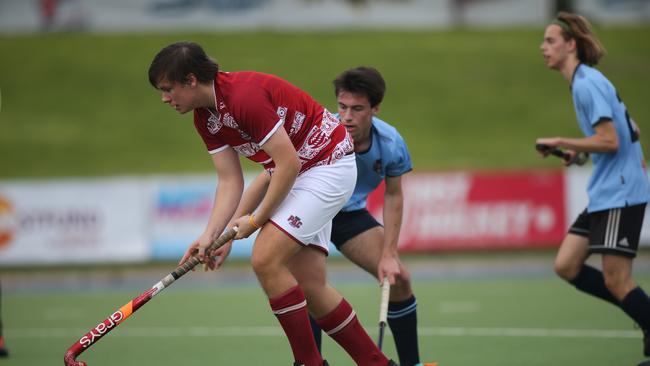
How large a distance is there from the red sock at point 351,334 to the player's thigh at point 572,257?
4.79 feet

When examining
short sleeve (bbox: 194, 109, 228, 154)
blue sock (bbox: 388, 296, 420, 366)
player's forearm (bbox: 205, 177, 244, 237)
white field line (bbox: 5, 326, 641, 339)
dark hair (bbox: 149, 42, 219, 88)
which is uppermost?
dark hair (bbox: 149, 42, 219, 88)

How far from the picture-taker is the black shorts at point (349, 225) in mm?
5926

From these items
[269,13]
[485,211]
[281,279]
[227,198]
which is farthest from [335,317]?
[269,13]

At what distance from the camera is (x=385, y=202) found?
5762 millimetres

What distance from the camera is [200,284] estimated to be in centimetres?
1235

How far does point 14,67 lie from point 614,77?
15.6 metres

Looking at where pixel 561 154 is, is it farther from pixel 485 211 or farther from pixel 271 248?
pixel 485 211

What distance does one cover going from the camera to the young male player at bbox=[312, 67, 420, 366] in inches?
220

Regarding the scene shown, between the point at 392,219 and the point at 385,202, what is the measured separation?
116mm

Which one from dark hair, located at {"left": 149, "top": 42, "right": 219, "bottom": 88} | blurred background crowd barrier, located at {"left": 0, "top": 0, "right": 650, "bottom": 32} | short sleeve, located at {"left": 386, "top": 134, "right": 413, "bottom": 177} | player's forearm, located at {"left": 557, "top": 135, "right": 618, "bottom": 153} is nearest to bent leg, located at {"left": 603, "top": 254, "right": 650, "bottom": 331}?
player's forearm, located at {"left": 557, "top": 135, "right": 618, "bottom": 153}

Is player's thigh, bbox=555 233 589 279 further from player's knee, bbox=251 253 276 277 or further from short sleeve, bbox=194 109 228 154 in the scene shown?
short sleeve, bbox=194 109 228 154

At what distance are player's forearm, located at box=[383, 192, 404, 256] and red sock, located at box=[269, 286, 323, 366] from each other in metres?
0.80

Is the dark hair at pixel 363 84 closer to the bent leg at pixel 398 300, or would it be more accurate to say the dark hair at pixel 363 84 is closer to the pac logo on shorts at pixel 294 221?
the bent leg at pixel 398 300

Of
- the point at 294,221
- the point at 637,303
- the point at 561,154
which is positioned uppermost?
the point at 561,154
